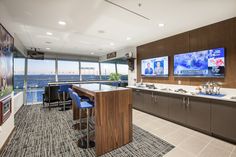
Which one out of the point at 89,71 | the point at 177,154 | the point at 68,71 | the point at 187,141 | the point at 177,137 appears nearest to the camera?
the point at 177,154

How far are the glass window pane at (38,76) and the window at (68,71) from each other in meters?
0.37

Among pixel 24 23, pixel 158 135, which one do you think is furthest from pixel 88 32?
pixel 158 135

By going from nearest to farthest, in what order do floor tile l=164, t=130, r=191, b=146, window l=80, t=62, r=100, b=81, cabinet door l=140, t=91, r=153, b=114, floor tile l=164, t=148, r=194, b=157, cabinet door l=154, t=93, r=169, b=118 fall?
floor tile l=164, t=148, r=194, b=157, floor tile l=164, t=130, r=191, b=146, cabinet door l=154, t=93, r=169, b=118, cabinet door l=140, t=91, r=153, b=114, window l=80, t=62, r=100, b=81

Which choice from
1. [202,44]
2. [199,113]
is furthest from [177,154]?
[202,44]

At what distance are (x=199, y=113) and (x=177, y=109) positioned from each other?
0.55 meters

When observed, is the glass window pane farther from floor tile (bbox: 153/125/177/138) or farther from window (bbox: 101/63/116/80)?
floor tile (bbox: 153/125/177/138)

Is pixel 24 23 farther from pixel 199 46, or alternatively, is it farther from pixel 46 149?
pixel 199 46

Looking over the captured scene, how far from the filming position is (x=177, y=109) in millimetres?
3416

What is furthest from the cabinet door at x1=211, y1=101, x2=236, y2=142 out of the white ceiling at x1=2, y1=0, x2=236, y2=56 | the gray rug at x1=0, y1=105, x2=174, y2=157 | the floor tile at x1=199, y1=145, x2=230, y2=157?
the white ceiling at x1=2, y1=0, x2=236, y2=56

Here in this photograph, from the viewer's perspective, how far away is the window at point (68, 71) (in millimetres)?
7379

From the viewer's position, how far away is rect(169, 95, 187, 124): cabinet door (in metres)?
3.28

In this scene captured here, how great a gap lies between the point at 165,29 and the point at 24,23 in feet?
12.1

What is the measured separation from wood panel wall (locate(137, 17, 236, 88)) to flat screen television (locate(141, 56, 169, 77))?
0.50 feet

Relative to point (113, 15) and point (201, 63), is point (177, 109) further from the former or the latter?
point (113, 15)
